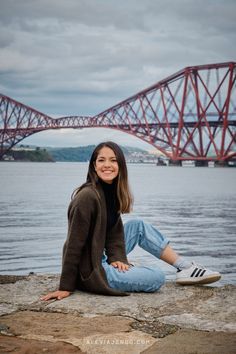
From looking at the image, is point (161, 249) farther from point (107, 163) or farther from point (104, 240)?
point (107, 163)

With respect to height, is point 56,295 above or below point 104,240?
below

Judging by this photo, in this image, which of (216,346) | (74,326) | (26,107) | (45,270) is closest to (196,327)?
(216,346)

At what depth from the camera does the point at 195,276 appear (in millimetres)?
3283

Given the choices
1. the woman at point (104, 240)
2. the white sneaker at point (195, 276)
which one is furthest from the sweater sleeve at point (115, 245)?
the white sneaker at point (195, 276)

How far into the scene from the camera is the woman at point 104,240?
2.90 metres

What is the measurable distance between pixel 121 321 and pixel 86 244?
0.57m

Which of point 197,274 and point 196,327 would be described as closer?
point 196,327

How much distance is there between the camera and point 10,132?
218 feet

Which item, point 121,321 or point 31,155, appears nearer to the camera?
point 121,321

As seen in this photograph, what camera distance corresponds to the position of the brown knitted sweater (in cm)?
289

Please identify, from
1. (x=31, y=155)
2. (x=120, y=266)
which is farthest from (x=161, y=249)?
(x=31, y=155)

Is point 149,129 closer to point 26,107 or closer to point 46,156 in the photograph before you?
point 26,107

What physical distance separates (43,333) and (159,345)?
19.4 inches

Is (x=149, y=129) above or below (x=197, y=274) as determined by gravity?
above
